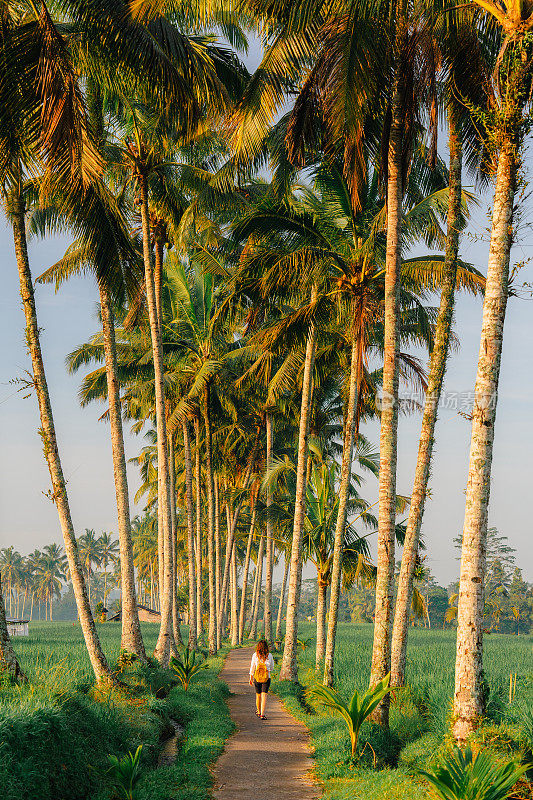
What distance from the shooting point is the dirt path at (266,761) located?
7675 millimetres

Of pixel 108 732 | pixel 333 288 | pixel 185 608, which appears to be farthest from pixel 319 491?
pixel 185 608

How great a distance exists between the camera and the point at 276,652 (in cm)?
3181

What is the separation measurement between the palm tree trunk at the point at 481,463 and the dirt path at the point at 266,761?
215 cm

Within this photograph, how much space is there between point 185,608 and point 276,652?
2521 cm

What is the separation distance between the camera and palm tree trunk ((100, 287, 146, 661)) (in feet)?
46.1

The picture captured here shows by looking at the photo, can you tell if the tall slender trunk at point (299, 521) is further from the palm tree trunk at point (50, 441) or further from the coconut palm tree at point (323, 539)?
the palm tree trunk at point (50, 441)

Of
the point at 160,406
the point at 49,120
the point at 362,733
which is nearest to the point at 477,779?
the point at 362,733

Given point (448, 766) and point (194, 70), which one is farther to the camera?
point (194, 70)

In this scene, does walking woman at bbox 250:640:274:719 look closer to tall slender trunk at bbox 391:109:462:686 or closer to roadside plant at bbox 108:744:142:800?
tall slender trunk at bbox 391:109:462:686

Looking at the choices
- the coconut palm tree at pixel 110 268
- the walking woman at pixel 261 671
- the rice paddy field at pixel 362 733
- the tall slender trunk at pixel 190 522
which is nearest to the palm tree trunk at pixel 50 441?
the rice paddy field at pixel 362 733

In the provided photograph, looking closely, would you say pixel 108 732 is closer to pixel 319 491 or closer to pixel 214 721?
pixel 214 721

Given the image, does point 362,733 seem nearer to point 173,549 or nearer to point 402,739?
point 402,739

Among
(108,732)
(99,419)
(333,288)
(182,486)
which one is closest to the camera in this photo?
(108,732)

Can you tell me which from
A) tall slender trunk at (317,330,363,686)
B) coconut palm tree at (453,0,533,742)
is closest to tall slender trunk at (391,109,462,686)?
tall slender trunk at (317,330,363,686)
